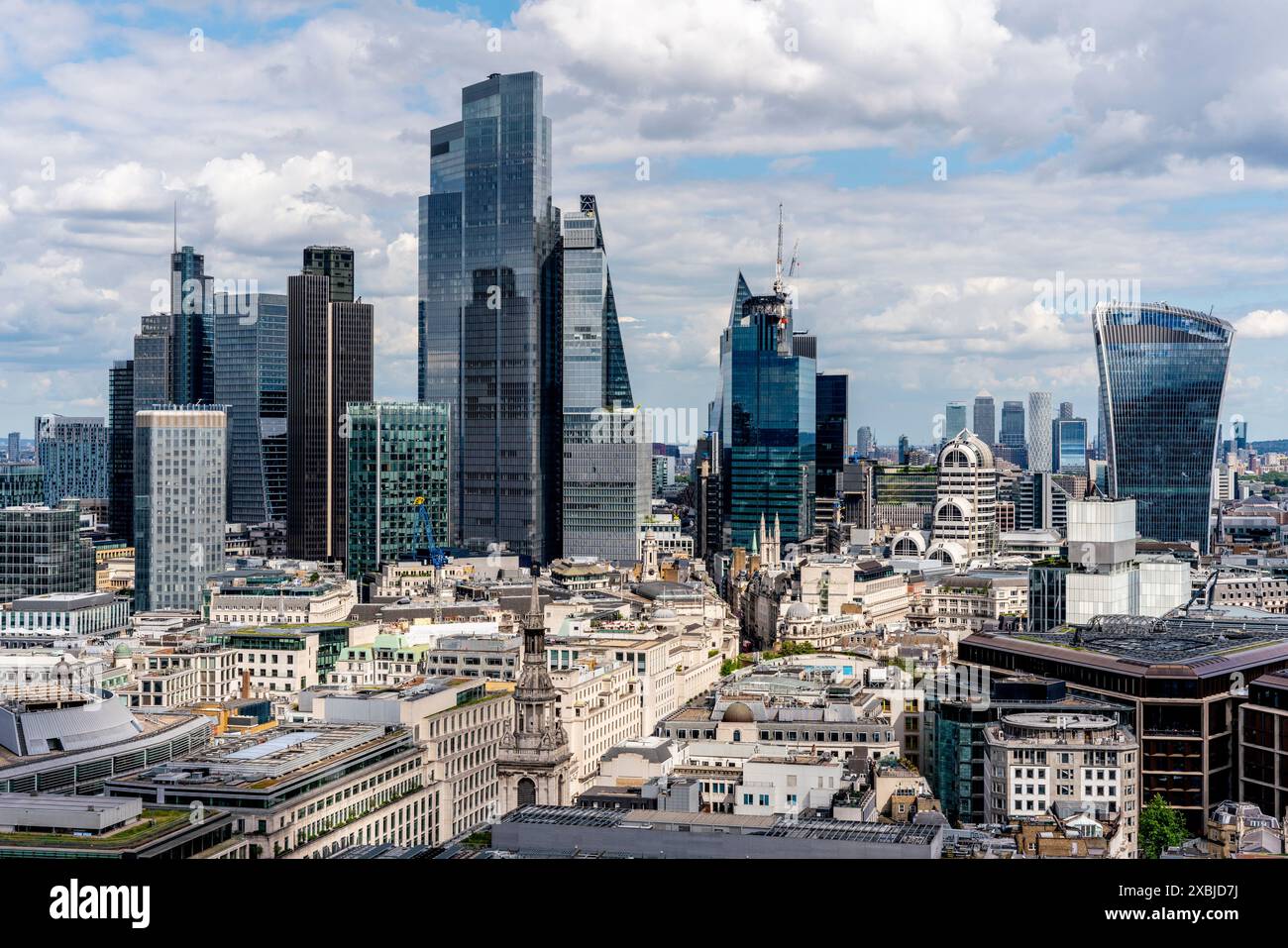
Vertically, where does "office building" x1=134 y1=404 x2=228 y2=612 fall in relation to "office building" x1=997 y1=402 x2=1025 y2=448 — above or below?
below

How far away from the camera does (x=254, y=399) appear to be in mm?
94375

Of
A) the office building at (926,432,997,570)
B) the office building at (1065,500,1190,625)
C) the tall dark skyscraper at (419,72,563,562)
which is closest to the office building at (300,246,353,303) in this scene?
the tall dark skyscraper at (419,72,563,562)

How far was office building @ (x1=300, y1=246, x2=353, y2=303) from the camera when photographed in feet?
300

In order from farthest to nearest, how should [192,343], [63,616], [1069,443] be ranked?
[1069,443] → [192,343] → [63,616]

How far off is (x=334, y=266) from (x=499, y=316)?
562 inches

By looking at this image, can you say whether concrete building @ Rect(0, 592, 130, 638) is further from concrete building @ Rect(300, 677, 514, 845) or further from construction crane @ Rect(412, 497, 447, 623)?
concrete building @ Rect(300, 677, 514, 845)

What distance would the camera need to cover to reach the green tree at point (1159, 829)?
90.6 ft

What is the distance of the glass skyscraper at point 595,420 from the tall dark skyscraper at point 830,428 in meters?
20.9

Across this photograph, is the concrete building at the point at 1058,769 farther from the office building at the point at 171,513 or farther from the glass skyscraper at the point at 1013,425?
the glass skyscraper at the point at 1013,425

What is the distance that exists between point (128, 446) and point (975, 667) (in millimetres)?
63911

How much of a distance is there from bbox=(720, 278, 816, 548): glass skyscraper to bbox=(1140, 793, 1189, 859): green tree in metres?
52.6

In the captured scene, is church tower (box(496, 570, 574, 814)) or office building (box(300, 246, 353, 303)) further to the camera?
office building (box(300, 246, 353, 303))

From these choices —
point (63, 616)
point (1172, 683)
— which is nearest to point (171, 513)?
point (63, 616)

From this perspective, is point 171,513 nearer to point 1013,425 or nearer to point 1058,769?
point 1058,769
